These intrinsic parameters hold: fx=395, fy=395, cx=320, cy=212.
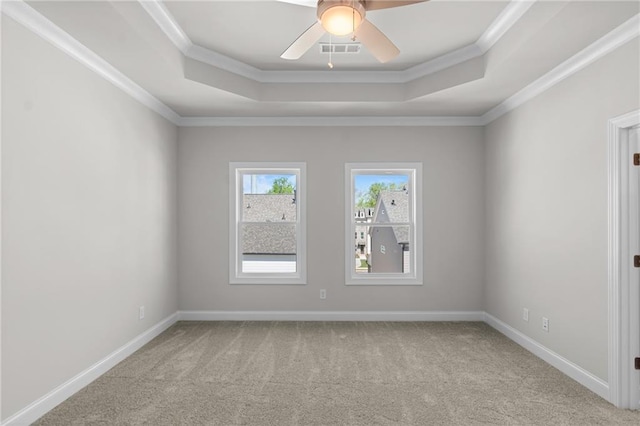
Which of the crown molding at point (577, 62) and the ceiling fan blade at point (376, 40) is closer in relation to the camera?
the ceiling fan blade at point (376, 40)

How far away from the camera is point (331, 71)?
4242 mm

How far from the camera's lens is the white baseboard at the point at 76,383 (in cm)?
251

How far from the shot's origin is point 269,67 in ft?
13.6

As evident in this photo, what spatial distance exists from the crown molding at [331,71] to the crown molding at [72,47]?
23.2 inches

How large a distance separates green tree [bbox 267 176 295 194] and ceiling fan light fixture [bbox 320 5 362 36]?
317 centimetres

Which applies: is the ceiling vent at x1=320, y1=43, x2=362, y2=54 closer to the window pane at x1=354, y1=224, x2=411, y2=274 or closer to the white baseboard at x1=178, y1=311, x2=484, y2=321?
the window pane at x1=354, y1=224, x2=411, y2=274

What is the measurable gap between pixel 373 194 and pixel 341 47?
2.10 meters

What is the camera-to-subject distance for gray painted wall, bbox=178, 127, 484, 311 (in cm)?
511

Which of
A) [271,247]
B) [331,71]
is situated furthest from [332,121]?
[271,247]

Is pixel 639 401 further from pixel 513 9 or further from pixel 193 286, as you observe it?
pixel 193 286

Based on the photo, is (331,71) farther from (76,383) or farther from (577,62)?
(76,383)

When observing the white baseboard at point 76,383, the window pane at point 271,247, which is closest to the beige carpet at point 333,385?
the white baseboard at point 76,383

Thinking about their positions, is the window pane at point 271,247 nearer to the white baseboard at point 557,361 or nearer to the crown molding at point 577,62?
the white baseboard at point 557,361

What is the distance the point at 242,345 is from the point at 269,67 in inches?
115
